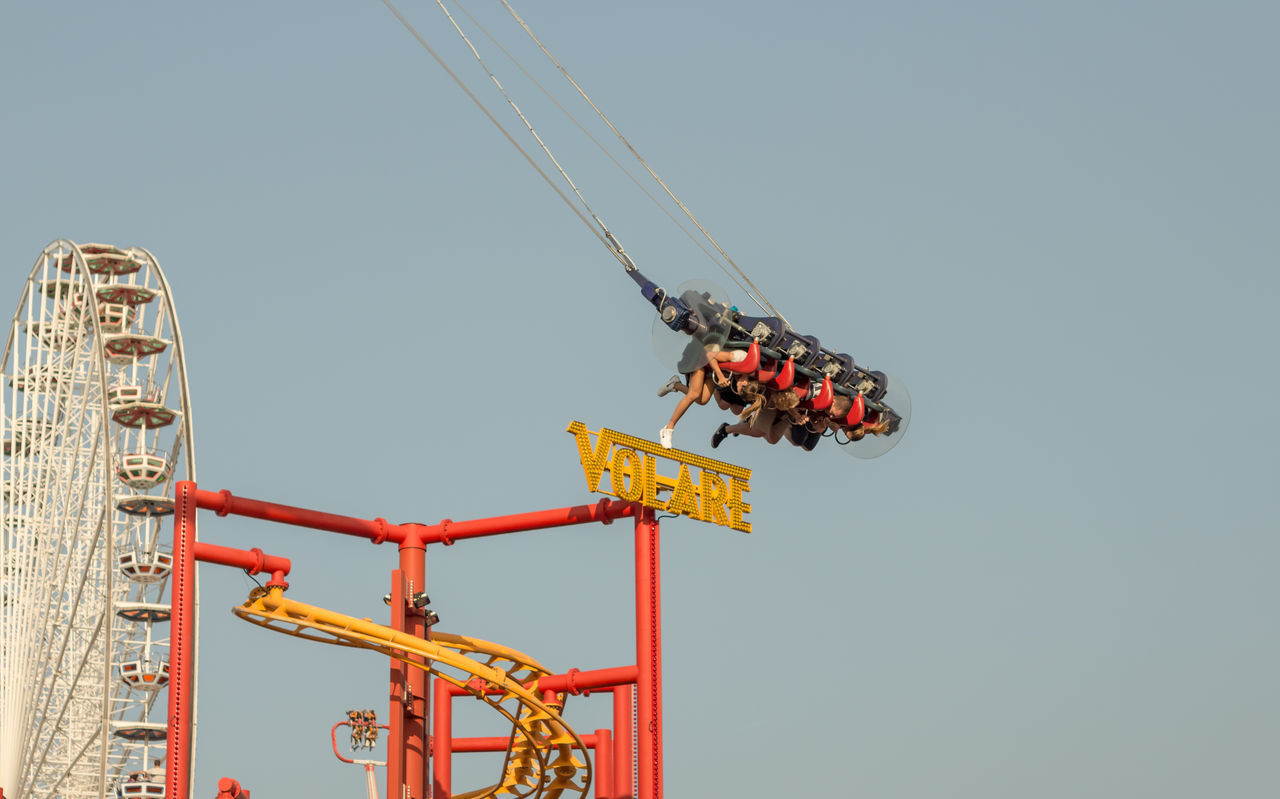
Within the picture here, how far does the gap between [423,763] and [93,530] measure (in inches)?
645

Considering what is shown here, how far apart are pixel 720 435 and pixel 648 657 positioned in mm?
3064

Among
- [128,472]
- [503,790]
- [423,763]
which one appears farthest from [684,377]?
[128,472]

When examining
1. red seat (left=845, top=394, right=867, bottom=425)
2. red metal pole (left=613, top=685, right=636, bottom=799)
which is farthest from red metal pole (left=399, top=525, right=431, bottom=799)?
red seat (left=845, top=394, right=867, bottom=425)

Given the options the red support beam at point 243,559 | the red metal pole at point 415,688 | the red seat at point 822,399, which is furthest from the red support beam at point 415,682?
the red seat at point 822,399

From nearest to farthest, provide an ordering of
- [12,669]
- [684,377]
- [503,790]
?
→ 1. [684,377]
2. [503,790]
3. [12,669]

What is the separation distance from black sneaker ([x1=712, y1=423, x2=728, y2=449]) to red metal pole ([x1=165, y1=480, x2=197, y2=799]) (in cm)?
685

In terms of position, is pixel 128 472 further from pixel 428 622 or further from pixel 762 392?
pixel 762 392

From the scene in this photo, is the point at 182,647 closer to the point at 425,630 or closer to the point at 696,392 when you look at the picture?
the point at 425,630

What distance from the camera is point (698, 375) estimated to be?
2419 cm

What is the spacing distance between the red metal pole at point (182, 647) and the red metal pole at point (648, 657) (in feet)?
18.9

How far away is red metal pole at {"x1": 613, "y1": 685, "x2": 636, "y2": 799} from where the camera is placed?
26.3m

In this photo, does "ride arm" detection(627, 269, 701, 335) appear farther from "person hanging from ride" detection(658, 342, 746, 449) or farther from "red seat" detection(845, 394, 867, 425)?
"red seat" detection(845, 394, 867, 425)

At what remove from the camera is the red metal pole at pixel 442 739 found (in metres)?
26.8

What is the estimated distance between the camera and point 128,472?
1693 inches
